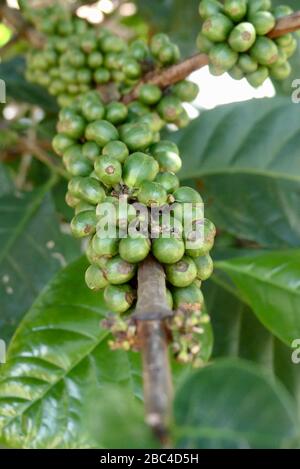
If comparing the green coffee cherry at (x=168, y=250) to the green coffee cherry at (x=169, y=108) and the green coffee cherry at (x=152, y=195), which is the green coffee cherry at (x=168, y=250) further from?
the green coffee cherry at (x=169, y=108)

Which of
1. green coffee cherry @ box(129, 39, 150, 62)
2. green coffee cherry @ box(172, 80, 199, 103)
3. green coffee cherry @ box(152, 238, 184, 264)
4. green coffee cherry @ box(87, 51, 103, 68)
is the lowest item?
green coffee cherry @ box(152, 238, 184, 264)

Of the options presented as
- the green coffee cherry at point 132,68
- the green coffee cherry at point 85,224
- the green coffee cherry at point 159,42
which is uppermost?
the green coffee cherry at point 159,42

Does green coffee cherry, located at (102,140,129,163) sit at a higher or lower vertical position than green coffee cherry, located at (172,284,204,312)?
higher

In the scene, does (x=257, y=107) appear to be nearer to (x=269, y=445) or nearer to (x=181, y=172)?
(x=181, y=172)

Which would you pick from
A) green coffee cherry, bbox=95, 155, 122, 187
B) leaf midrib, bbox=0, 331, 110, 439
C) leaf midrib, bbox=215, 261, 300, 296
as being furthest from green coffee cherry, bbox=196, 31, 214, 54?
leaf midrib, bbox=0, 331, 110, 439

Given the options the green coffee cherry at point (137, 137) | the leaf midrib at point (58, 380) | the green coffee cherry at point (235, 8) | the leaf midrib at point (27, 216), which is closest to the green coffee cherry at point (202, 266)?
the green coffee cherry at point (137, 137)

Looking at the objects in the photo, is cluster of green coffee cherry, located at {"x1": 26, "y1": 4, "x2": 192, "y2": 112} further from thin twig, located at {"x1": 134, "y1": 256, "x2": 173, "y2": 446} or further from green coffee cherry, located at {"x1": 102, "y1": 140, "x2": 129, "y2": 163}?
thin twig, located at {"x1": 134, "y1": 256, "x2": 173, "y2": 446}
